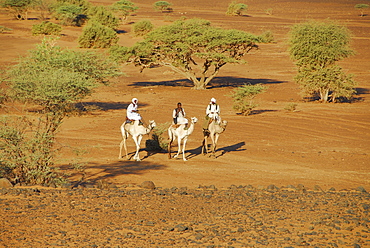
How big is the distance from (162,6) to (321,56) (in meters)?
64.8

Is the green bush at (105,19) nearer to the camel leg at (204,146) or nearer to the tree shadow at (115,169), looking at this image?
the camel leg at (204,146)

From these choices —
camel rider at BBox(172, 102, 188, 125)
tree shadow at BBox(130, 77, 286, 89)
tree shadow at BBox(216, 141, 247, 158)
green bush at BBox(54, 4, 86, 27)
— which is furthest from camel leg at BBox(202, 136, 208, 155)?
green bush at BBox(54, 4, 86, 27)

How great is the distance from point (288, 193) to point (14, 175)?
6.31 m

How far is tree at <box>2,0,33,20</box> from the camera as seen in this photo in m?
61.9

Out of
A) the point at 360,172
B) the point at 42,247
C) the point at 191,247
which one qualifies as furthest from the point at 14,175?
the point at 360,172

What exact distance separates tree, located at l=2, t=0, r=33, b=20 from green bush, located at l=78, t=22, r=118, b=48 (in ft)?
58.5

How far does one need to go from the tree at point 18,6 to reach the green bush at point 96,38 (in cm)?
1783

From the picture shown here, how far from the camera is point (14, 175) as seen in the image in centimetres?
1095

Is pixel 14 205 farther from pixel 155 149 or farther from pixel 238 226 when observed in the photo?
pixel 155 149

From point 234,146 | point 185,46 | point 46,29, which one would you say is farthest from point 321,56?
point 46,29

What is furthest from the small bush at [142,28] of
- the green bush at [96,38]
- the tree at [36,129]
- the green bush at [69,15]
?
the tree at [36,129]

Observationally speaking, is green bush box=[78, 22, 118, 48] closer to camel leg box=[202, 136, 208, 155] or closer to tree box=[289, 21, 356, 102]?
tree box=[289, 21, 356, 102]

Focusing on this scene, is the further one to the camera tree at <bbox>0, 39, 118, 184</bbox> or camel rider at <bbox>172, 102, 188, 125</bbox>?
camel rider at <bbox>172, 102, 188, 125</bbox>

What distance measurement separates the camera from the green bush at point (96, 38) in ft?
161
